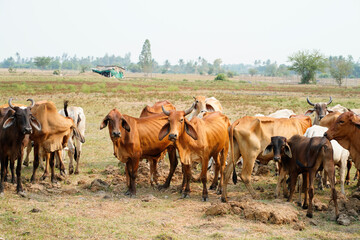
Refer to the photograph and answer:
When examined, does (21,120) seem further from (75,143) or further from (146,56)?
(146,56)

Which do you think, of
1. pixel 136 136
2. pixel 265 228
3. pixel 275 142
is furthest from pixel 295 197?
pixel 136 136

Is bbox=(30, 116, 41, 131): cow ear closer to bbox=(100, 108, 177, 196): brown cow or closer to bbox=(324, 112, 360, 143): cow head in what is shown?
bbox=(100, 108, 177, 196): brown cow

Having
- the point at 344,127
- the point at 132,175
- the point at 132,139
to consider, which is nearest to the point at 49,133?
the point at 132,139

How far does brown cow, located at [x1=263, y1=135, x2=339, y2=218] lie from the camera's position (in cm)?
771

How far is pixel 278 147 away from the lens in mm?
8250

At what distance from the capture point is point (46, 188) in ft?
30.5

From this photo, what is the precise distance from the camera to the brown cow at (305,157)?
25.3 ft

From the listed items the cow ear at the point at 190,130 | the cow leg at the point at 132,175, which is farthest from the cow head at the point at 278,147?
the cow leg at the point at 132,175

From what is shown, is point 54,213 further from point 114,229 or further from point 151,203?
point 151,203

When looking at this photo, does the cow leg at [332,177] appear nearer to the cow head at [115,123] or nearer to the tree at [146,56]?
the cow head at [115,123]

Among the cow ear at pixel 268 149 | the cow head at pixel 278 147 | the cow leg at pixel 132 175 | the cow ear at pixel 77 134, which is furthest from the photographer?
the cow ear at pixel 77 134

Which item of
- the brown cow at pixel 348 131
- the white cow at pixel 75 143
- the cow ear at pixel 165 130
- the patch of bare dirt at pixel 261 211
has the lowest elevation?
the patch of bare dirt at pixel 261 211

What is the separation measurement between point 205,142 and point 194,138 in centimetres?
44

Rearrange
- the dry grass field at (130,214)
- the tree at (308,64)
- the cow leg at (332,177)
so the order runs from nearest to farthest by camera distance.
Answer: the dry grass field at (130,214) → the cow leg at (332,177) → the tree at (308,64)
